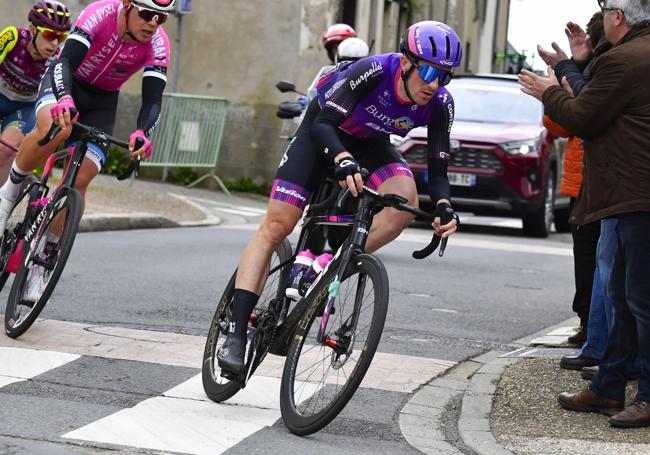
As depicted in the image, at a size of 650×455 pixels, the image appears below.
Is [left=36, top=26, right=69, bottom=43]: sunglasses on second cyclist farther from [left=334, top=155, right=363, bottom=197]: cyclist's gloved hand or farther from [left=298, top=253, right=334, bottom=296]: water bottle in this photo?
[left=334, top=155, right=363, bottom=197]: cyclist's gloved hand

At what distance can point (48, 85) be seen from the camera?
763 centimetres

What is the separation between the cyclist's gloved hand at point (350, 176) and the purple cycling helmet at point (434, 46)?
55cm

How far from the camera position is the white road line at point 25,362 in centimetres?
656

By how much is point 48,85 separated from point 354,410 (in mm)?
2519

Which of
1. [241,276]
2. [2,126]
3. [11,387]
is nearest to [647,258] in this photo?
[241,276]

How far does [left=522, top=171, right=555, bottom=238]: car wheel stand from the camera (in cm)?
1861

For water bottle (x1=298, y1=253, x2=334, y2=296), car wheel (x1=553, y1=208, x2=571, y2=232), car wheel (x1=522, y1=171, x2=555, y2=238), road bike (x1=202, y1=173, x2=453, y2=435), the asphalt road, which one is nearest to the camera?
road bike (x1=202, y1=173, x2=453, y2=435)

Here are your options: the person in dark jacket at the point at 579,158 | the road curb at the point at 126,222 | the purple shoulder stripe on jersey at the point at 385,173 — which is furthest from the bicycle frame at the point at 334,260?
the road curb at the point at 126,222

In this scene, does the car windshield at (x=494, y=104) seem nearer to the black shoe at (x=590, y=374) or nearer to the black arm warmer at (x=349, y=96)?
the black shoe at (x=590, y=374)

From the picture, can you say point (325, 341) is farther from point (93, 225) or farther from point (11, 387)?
point (93, 225)

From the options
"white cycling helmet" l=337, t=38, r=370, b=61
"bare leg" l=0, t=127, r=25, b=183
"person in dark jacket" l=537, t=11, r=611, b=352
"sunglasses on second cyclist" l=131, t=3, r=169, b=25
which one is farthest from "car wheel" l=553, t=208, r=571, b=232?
"sunglasses on second cyclist" l=131, t=3, r=169, b=25

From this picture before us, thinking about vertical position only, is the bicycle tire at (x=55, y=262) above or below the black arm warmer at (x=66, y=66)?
below

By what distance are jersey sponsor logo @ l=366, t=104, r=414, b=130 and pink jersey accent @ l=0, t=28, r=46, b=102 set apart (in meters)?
3.51

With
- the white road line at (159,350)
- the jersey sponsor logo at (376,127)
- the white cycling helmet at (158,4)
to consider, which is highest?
the white cycling helmet at (158,4)
